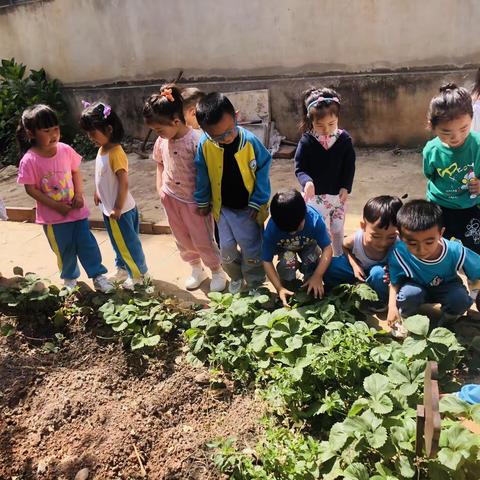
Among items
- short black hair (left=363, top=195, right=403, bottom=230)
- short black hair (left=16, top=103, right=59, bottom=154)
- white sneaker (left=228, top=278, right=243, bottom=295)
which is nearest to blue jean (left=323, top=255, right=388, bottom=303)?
short black hair (left=363, top=195, right=403, bottom=230)

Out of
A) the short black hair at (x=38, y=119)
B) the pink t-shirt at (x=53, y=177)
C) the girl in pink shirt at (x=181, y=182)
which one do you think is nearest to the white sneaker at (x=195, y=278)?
the girl in pink shirt at (x=181, y=182)

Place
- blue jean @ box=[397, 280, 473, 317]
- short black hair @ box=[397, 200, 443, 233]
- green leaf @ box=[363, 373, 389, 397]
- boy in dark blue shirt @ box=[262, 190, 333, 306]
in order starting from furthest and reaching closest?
boy in dark blue shirt @ box=[262, 190, 333, 306], blue jean @ box=[397, 280, 473, 317], short black hair @ box=[397, 200, 443, 233], green leaf @ box=[363, 373, 389, 397]

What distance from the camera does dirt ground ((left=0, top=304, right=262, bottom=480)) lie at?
2357 mm

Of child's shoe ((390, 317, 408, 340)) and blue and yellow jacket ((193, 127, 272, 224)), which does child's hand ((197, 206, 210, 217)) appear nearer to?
blue and yellow jacket ((193, 127, 272, 224))

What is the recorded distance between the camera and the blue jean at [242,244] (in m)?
3.27

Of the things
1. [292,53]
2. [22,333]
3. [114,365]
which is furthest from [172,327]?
[292,53]

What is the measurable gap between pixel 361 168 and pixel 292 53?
182 cm

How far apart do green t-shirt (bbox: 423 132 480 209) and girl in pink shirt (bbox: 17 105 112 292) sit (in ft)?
7.55

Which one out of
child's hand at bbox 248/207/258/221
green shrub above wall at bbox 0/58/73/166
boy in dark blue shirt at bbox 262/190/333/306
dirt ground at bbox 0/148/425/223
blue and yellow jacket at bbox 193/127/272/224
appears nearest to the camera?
boy in dark blue shirt at bbox 262/190/333/306

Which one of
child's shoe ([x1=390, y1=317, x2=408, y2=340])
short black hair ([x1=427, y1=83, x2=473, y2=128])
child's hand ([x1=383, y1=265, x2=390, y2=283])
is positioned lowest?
child's shoe ([x1=390, y1=317, x2=408, y2=340])

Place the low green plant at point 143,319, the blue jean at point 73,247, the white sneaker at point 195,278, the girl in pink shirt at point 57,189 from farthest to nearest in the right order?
the white sneaker at point 195,278 → the blue jean at point 73,247 → the girl in pink shirt at point 57,189 → the low green plant at point 143,319

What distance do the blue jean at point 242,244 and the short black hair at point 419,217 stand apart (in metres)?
1.02

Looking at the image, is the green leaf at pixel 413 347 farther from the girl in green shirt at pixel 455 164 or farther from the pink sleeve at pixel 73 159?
the pink sleeve at pixel 73 159

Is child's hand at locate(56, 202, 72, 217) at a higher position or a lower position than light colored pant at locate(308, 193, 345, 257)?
higher
